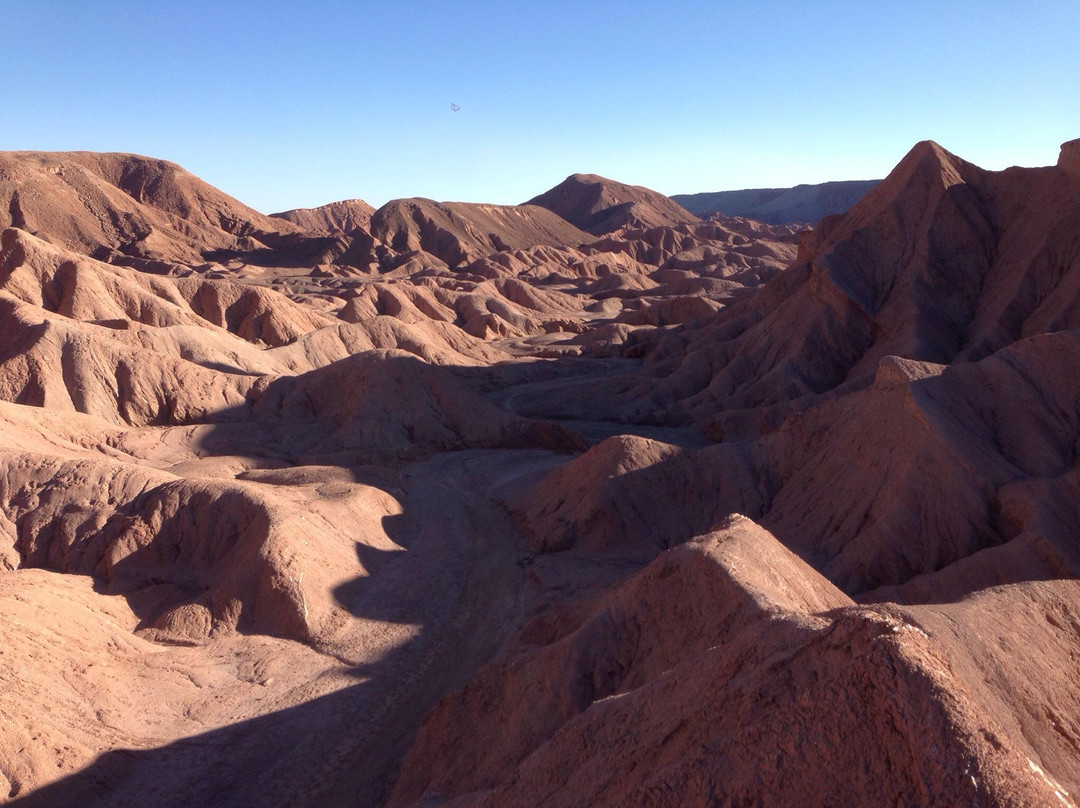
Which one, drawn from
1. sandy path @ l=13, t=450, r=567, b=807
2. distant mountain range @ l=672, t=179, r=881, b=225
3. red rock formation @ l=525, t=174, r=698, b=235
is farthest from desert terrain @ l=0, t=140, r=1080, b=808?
distant mountain range @ l=672, t=179, r=881, b=225

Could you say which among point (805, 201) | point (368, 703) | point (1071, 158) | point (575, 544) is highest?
point (805, 201)

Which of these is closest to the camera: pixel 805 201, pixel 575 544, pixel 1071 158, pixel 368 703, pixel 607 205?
pixel 368 703

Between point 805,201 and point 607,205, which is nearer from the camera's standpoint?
point 607,205

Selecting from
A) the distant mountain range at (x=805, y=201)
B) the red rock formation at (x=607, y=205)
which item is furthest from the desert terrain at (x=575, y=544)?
the distant mountain range at (x=805, y=201)

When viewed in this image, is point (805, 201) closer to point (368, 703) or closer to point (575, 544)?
point (575, 544)

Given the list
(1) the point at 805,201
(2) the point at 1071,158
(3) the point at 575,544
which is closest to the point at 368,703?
(3) the point at 575,544

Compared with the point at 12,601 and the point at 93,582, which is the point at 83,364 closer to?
the point at 93,582

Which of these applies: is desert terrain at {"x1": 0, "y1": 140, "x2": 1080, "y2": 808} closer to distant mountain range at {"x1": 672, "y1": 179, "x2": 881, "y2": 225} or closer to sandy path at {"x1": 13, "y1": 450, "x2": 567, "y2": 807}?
sandy path at {"x1": 13, "y1": 450, "x2": 567, "y2": 807}

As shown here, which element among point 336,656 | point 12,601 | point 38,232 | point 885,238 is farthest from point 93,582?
point 38,232
